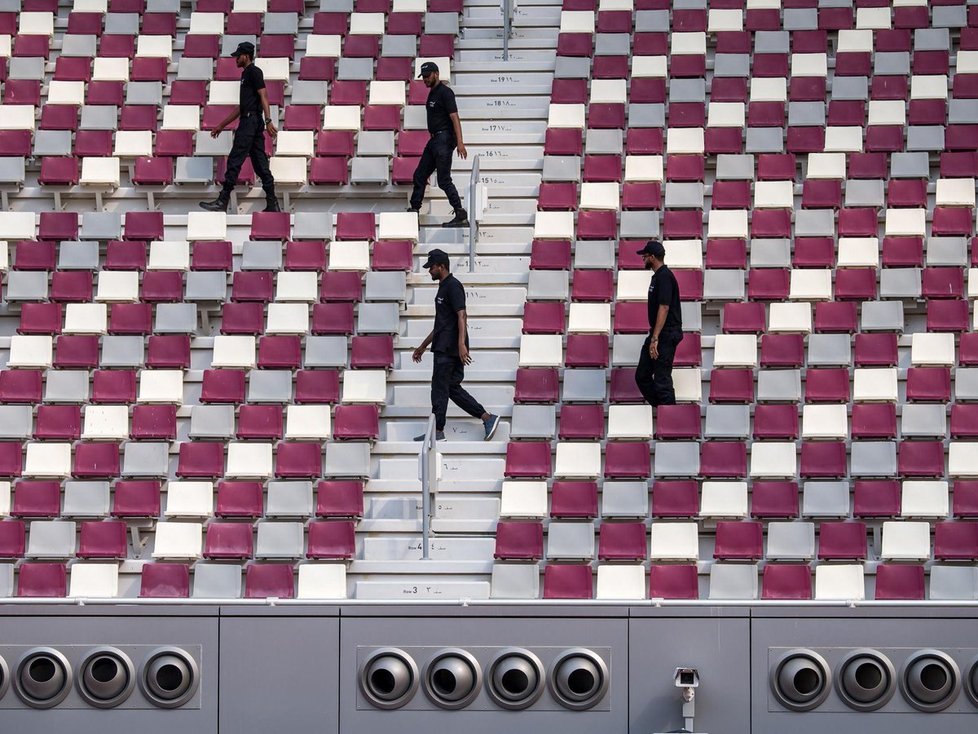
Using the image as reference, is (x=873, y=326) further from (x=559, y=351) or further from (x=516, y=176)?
(x=516, y=176)

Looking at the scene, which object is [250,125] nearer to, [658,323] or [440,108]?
[440,108]

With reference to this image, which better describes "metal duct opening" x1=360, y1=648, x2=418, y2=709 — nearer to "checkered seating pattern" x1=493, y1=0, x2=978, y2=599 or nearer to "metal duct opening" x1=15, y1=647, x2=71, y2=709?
"checkered seating pattern" x1=493, y1=0, x2=978, y2=599

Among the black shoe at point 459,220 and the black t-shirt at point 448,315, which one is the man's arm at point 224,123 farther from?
the black t-shirt at point 448,315

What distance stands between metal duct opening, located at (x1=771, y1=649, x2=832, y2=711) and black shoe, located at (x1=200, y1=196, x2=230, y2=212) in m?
6.40

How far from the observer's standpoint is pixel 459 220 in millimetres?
13992

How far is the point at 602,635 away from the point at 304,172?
5.90 meters

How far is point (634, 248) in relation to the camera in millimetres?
13555

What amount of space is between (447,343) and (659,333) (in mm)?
1430

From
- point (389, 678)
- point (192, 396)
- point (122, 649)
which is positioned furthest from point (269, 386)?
point (389, 678)

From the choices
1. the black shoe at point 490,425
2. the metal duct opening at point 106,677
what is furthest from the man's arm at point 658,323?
the metal duct opening at point 106,677

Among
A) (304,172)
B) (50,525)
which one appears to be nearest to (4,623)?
(50,525)

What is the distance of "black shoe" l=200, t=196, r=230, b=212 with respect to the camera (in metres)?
14.2

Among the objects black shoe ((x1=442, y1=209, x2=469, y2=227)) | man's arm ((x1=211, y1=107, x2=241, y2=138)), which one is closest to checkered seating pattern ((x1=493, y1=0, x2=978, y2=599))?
black shoe ((x1=442, y1=209, x2=469, y2=227))

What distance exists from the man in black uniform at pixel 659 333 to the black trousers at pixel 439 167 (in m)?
2.35
